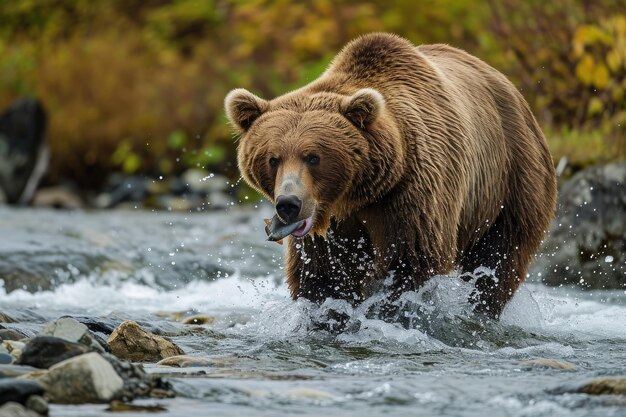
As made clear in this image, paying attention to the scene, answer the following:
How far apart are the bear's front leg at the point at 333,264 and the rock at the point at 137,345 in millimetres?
911

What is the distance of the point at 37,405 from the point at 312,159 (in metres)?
2.12

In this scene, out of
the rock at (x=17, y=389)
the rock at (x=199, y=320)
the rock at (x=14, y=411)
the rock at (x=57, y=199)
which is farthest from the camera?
the rock at (x=57, y=199)

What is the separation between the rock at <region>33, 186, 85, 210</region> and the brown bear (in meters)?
9.24

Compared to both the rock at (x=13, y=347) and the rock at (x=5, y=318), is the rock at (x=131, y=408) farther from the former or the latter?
the rock at (x=5, y=318)

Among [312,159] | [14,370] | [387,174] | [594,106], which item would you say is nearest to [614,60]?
[594,106]

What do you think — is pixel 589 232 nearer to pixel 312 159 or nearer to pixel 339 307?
pixel 339 307

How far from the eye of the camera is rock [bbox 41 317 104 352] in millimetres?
5164

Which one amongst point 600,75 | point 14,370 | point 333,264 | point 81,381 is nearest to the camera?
point 81,381

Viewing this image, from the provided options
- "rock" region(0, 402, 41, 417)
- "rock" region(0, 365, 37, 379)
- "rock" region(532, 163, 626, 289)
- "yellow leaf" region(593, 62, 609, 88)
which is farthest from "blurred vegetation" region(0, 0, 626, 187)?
"rock" region(0, 402, 41, 417)

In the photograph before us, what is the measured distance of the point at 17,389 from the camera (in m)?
4.13

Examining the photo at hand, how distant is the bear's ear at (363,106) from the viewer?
5.76 metres

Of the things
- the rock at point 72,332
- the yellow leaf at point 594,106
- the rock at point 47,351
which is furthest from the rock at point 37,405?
the yellow leaf at point 594,106

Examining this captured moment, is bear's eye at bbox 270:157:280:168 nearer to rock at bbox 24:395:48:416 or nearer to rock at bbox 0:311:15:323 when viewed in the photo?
rock at bbox 0:311:15:323

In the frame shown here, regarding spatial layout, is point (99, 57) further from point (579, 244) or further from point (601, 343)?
point (601, 343)
